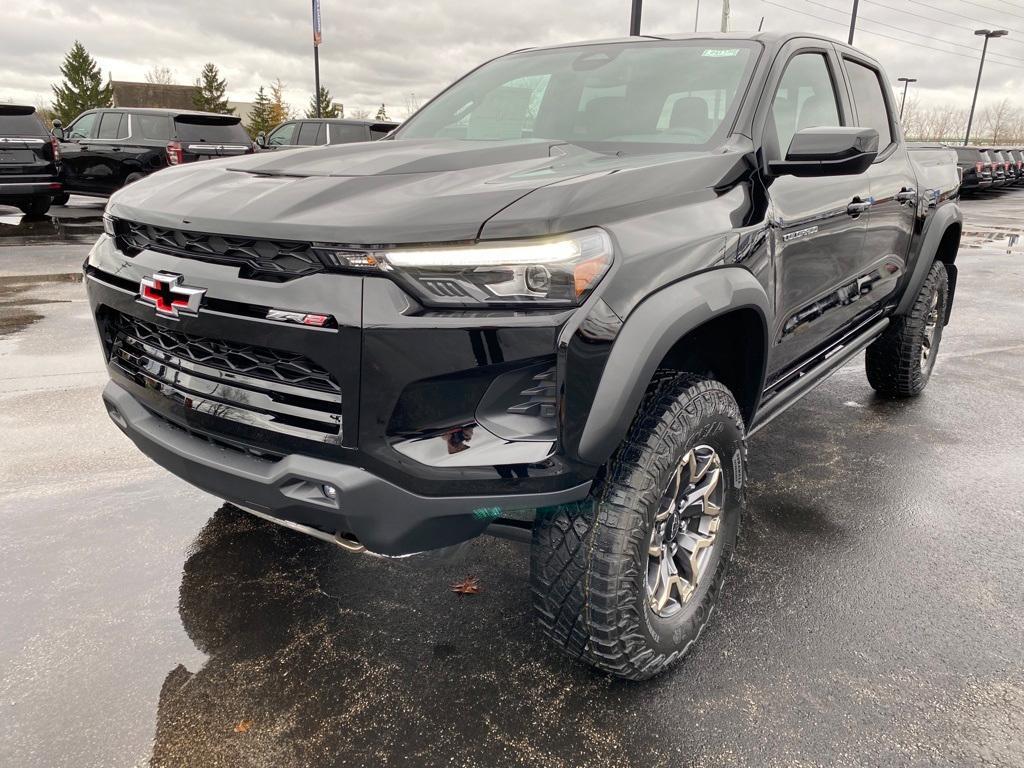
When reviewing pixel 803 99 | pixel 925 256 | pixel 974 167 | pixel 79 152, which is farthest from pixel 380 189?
pixel 974 167

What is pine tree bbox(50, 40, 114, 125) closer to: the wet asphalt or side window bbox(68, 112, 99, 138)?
side window bbox(68, 112, 99, 138)

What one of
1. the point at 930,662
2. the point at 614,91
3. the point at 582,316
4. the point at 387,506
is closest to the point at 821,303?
the point at 614,91

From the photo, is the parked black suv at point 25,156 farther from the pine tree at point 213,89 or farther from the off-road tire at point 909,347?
the pine tree at point 213,89

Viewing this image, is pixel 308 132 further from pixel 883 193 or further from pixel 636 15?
pixel 883 193

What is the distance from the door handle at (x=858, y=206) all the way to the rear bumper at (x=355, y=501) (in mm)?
2016

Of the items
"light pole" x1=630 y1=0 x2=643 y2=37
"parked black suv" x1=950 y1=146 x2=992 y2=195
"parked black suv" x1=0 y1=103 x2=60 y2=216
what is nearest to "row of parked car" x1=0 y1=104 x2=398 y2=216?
"parked black suv" x1=0 y1=103 x2=60 y2=216

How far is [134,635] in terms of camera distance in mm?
2412

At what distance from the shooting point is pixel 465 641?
7.95 ft

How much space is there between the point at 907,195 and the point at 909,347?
1055mm

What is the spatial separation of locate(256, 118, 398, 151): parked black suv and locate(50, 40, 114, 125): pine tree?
42.2 m

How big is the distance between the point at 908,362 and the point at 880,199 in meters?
1.46

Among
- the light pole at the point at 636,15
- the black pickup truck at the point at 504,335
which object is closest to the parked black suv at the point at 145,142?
the light pole at the point at 636,15

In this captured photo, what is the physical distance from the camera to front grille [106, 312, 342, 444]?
1840mm

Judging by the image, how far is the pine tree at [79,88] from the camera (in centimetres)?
5000
